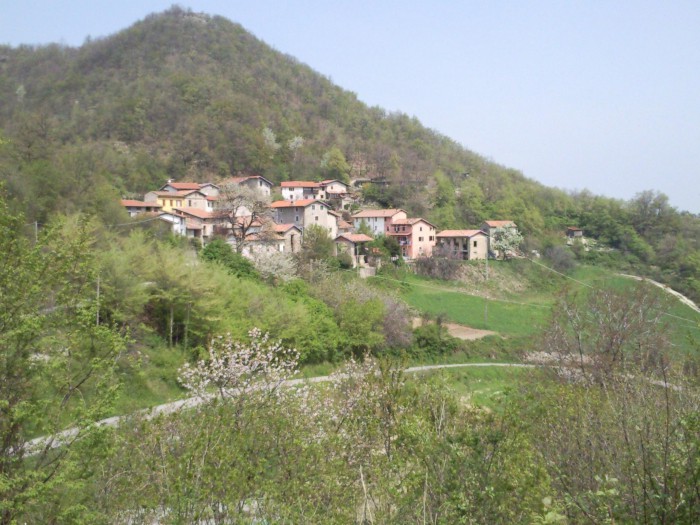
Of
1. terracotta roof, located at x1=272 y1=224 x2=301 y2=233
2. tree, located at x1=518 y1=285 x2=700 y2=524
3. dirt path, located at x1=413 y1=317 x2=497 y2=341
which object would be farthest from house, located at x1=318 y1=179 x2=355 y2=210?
tree, located at x1=518 y1=285 x2=700 y2=524

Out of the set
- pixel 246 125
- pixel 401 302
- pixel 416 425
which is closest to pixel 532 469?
pixel 416 425

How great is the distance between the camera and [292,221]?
49094 mm

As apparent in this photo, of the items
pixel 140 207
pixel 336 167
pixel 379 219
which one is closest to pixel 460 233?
pixel 379 219

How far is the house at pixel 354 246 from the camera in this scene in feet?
143

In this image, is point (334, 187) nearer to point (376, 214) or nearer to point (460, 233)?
point (376, 214)

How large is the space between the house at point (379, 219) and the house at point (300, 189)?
380 inches

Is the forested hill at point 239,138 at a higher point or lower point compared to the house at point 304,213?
higher

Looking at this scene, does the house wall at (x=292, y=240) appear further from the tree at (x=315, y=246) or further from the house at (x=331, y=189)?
the house at (x=331, y=189)

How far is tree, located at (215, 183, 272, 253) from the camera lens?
4084 centimetres

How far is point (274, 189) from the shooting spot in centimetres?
6225

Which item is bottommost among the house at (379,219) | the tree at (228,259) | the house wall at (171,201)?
the tree at (228,259)

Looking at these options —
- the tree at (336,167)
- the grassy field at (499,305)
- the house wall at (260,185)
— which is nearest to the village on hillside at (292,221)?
the house wall at (260,185)

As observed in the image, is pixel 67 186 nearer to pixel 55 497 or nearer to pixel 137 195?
pixel 137 195

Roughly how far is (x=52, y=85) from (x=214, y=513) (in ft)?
325
